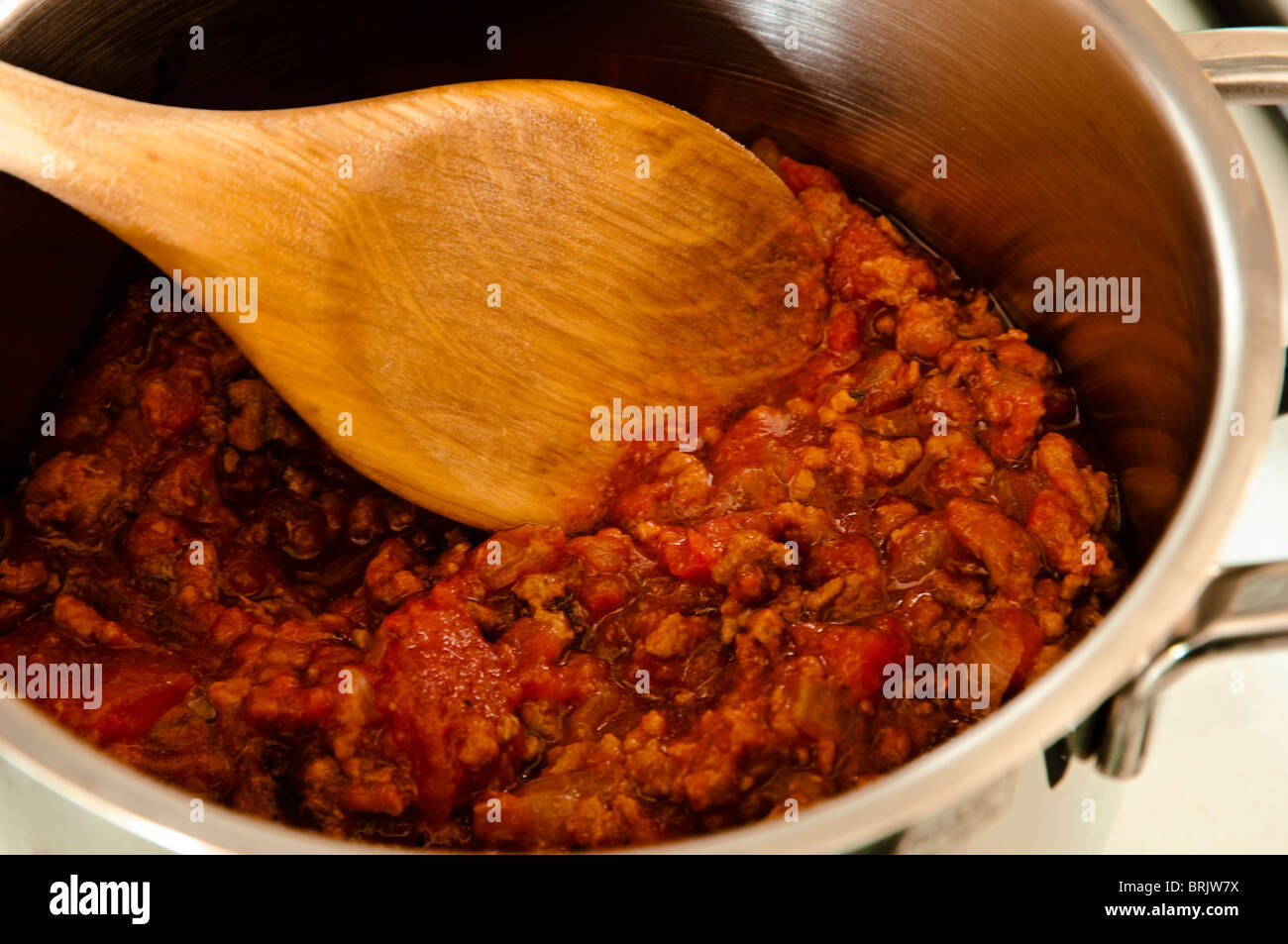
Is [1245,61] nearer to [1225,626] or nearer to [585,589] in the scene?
[1225,626]

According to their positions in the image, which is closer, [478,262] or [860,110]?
[478,262]

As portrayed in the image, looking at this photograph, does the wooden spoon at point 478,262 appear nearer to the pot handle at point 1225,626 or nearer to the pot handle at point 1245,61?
the pot handle at point 1245,61

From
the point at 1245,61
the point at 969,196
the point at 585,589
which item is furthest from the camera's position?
the point at 969,196

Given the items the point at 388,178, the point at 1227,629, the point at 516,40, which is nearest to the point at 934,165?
the point at 516,40

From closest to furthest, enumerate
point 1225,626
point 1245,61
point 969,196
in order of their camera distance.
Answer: point 1225,626 → point 1245,61 → point 969,196

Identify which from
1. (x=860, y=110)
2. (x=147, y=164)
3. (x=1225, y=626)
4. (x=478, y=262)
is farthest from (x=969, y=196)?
(x=147, y=164)

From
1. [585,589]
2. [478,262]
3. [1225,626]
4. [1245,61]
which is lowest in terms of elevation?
[1225,626]
